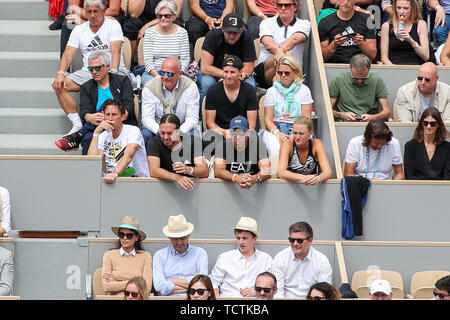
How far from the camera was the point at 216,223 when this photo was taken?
466 inches

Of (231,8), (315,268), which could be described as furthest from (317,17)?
(315,268)

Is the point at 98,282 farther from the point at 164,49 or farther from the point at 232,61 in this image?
the point at 164,49

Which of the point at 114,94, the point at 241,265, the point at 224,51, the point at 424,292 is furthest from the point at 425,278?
the point at 114,94

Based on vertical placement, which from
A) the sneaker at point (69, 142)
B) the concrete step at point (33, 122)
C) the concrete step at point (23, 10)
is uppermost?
the concrete step at point (23, 10)

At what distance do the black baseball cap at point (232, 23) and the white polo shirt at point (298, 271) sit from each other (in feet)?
9.34

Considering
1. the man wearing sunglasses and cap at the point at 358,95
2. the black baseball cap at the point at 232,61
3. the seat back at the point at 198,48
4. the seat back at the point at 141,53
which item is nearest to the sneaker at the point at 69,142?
the seat back at the point at 141,53

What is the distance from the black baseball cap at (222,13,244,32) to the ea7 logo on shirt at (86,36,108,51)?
1226mm

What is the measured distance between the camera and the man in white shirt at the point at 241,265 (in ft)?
36.4

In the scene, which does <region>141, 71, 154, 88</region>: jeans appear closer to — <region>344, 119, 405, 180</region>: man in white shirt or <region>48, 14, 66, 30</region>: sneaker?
<region>48, 14, 66, 30</region>: sneaker

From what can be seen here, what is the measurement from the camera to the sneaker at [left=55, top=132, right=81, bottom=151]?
12484mm

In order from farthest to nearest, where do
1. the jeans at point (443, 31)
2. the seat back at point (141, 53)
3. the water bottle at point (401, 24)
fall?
1. the jeans at point (443, 31)
2. the seat back at point (141, 53)
3. the water bottle at point (401, 24)

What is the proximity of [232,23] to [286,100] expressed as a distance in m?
1.02

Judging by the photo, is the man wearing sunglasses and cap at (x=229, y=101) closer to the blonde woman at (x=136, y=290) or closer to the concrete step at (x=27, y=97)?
the concrete step at (x=27, y=97)
